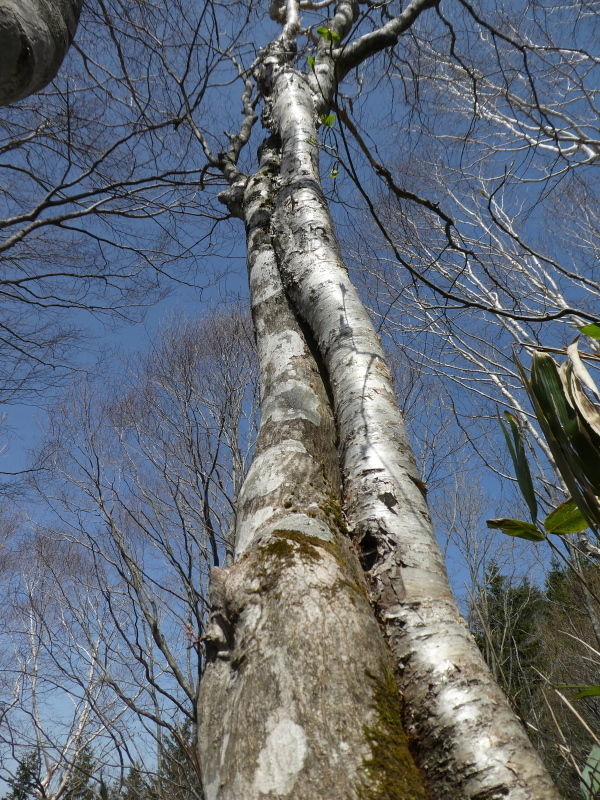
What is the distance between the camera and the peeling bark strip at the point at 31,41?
2.83ft

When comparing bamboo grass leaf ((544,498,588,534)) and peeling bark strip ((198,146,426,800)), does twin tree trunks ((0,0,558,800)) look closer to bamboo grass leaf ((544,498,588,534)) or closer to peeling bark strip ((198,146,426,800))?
peeling bark strip ((198,146,426,800))

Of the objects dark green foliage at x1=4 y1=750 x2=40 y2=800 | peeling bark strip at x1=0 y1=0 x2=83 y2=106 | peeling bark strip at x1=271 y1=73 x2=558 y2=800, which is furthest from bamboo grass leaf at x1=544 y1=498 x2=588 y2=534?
dark green foliage at x1=4 y1=750 x2=40 y2=800

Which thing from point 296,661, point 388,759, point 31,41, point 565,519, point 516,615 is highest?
point 31,41

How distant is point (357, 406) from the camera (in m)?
1.30

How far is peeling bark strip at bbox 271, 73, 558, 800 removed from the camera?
2.25 feet

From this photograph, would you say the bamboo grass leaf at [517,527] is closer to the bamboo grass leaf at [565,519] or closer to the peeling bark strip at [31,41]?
Result: the bamboo grass leaf at [565,519]

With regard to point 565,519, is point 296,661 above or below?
below

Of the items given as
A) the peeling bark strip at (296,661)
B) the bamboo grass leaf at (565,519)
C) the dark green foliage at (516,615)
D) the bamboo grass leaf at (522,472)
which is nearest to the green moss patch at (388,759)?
the peeling bark strip at (296,661)

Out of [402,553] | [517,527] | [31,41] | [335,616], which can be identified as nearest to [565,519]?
[517,527]

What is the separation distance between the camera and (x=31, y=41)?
91cm

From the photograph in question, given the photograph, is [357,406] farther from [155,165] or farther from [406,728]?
[155,165]

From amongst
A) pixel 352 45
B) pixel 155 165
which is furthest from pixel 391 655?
pixel 155 165

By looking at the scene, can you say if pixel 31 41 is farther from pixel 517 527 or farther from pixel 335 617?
pixel 517 527

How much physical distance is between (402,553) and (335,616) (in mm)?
248
